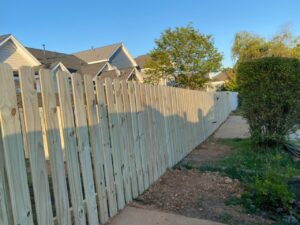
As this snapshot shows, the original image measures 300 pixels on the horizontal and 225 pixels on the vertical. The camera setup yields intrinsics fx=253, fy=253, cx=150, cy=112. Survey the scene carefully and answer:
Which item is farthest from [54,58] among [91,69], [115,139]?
[115,139]

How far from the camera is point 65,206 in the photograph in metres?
2.16

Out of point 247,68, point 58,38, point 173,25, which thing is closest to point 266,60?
point 247,68

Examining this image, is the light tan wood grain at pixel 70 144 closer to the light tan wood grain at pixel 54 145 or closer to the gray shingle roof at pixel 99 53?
the light tan wood grain at pixel 54 145

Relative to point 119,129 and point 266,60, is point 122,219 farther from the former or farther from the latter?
point 266,60

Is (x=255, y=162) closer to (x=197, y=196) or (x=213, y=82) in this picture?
(x=197, y=196)

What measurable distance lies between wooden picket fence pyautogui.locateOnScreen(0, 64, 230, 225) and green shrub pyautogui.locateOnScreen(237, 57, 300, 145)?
308cm

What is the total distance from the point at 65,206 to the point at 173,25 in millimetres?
20998

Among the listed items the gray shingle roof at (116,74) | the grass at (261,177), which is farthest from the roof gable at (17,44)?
the grass at (261,177)

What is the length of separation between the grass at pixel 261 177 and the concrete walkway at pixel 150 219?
715mm

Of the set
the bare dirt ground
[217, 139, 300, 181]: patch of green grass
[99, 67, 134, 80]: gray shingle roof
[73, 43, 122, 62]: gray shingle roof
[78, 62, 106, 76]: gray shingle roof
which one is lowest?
[217, 139, 300, 181]: patch of green grass

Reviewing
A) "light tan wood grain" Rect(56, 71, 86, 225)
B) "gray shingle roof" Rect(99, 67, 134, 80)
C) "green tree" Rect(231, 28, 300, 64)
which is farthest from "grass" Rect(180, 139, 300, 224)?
"green tree" Rect(231, 28, 300, 64)

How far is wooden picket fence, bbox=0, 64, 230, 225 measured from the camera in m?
1.75

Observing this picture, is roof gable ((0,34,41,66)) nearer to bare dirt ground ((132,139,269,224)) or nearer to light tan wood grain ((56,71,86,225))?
bare dirt ground ((132,139,269,224))

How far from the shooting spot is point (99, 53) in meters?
26.9
